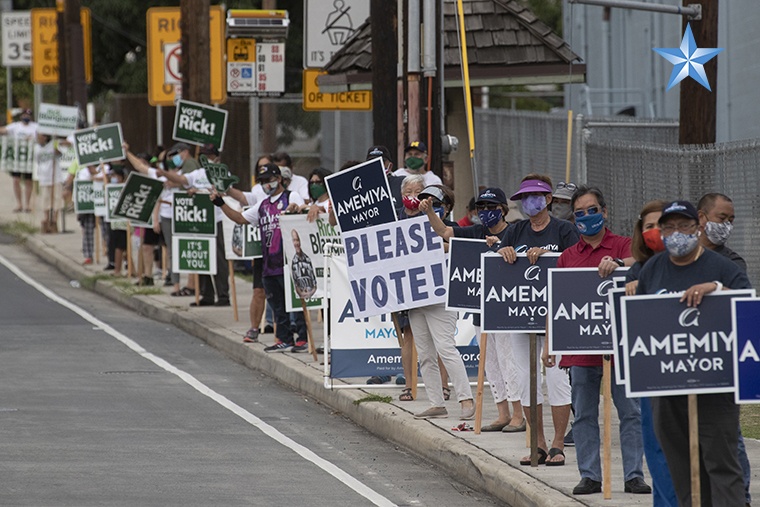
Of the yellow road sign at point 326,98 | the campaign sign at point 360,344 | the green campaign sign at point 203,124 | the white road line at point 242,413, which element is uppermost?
the yellow road sign at point 326,98

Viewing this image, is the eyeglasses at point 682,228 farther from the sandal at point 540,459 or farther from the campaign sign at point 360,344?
the campaign sign at point 360,344

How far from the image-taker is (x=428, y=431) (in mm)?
11484

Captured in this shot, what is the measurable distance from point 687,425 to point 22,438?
568 centimetres

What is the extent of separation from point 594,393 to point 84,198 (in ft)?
61.3

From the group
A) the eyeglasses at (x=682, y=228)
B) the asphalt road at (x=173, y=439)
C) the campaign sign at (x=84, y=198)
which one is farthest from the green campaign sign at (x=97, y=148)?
the eyeglasses at (x=682, y=228)

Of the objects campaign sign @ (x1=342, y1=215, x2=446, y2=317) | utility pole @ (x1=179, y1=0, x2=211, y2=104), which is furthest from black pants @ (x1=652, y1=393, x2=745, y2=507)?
utility pole @ (x1=179, y1=0, x2=211, y2=104)

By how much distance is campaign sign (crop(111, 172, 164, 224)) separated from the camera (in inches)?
890

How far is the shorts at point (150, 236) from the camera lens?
2344cm

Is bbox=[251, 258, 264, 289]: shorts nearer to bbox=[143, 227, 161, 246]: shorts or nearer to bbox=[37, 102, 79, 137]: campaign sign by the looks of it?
bbox=[143, 227, 161, 246]: shorts

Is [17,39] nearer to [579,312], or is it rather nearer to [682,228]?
Result: [579,312]

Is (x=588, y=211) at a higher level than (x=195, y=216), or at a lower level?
higher

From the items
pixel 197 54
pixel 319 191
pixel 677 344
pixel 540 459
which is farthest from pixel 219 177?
pixel 677 344

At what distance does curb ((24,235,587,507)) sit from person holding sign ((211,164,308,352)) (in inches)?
13.7

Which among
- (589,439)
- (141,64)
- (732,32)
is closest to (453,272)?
(589,439)
